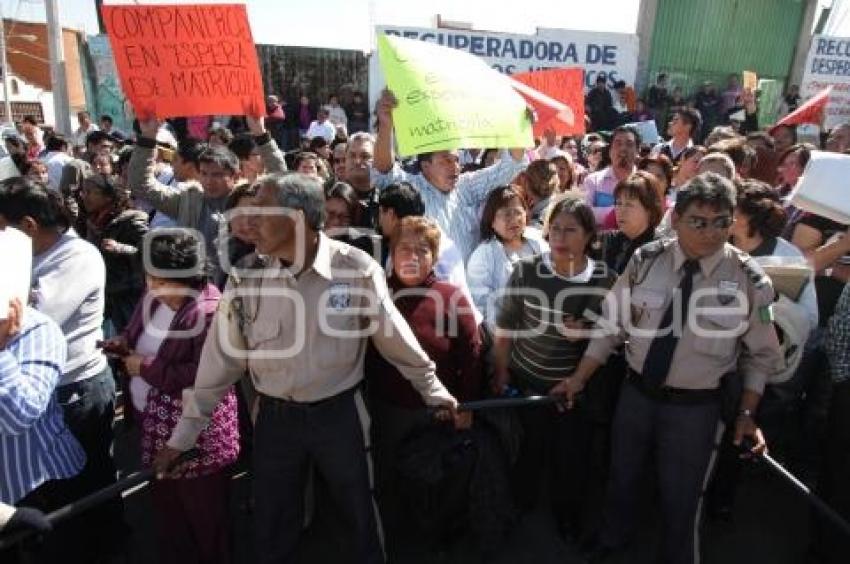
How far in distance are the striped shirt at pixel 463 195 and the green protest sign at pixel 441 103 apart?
0.34m

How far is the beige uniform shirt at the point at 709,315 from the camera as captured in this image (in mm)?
2547

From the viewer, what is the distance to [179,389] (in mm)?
2510

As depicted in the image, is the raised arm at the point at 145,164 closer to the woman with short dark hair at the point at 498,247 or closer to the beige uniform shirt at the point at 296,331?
the beige uniform shirt at the point at 296,331

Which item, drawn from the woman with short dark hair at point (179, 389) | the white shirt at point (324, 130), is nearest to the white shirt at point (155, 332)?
the woman with short dark hair at point (179, 389)

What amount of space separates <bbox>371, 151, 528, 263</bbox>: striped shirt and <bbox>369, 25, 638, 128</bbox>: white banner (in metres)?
7.44

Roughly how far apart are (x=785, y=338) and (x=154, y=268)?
2.79 m

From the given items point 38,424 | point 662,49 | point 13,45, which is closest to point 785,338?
point 38,424

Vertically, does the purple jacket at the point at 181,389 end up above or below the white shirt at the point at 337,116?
below

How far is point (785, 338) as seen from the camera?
2.86 m

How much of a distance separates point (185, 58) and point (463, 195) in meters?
1.95

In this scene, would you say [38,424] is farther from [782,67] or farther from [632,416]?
[782,67]

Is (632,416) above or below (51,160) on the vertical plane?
below

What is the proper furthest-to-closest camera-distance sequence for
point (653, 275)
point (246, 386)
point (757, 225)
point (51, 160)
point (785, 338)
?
1. point (51, 160)
2. point (246, 386)
3. point (757, 225)
4. point (785, 338)
5. point (653, 275)

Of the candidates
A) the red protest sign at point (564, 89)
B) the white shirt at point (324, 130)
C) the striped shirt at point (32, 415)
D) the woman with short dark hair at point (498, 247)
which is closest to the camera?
the striped shirt at point (32, 415)
